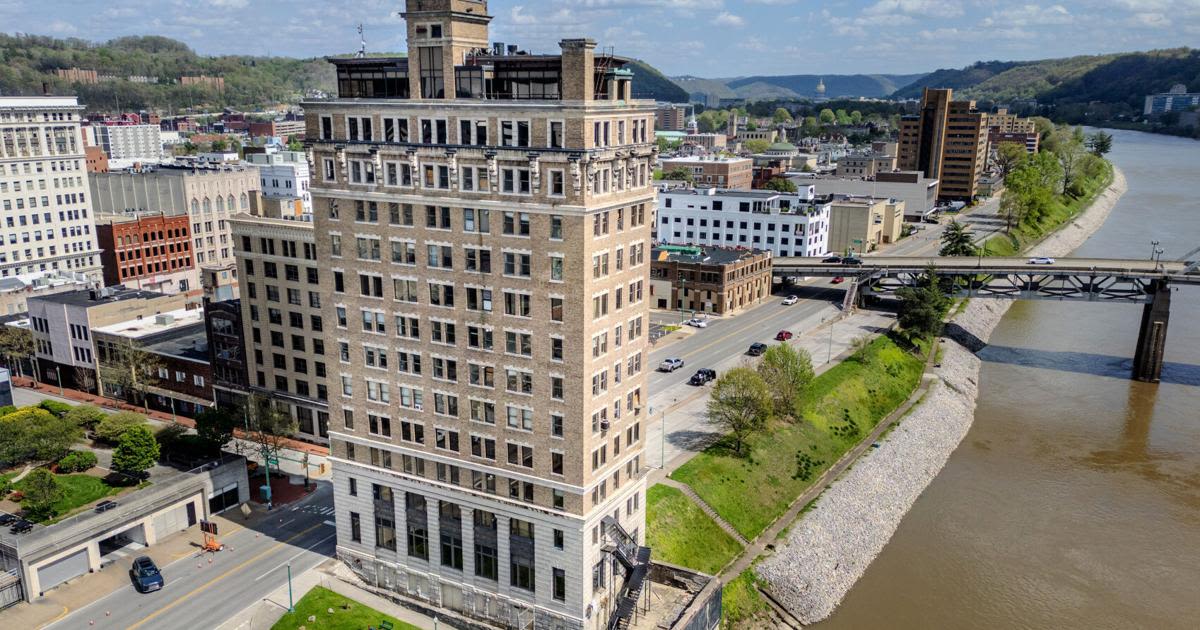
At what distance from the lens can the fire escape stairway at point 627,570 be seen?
51.8 meters

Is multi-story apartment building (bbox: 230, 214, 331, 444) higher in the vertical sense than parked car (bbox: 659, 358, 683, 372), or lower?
higher

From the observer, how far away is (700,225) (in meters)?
160

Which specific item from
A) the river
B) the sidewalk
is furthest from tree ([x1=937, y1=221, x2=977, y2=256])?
the sidewalk

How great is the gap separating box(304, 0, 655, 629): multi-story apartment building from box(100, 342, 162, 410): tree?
40585 mm

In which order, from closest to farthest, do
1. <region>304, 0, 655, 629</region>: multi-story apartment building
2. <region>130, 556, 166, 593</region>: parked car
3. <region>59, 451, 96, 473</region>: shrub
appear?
<region>304, 0, 655, 629</region>: multi-story apartment building < <region>130, 556, 166, 593</region>: parked car < <region>59, 451, 96, 473</region>: shrub

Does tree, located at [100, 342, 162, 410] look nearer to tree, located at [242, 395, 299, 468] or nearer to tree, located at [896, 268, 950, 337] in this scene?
tree, located at [242, 395, 299, 468]

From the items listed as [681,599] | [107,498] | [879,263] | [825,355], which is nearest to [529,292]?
[681,599]

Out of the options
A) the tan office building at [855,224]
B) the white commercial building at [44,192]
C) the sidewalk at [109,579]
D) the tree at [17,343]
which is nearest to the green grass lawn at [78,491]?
the sidewalk at [109,579]

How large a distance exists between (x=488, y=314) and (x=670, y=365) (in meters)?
52.1

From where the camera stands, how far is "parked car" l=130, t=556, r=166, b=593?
5612 cm

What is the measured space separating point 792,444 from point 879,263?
210 ft

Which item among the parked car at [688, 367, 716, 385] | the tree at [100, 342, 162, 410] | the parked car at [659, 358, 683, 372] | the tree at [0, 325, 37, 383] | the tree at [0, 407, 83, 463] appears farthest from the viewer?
the parked car at [659, 358, 683, 372]

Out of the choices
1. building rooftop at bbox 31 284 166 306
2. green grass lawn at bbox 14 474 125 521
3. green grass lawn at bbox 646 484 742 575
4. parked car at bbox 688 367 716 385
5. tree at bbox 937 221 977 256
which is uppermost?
building rooftop at bbox 31 284 166 306

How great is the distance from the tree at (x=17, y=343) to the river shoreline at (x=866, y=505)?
8378 centimetres
